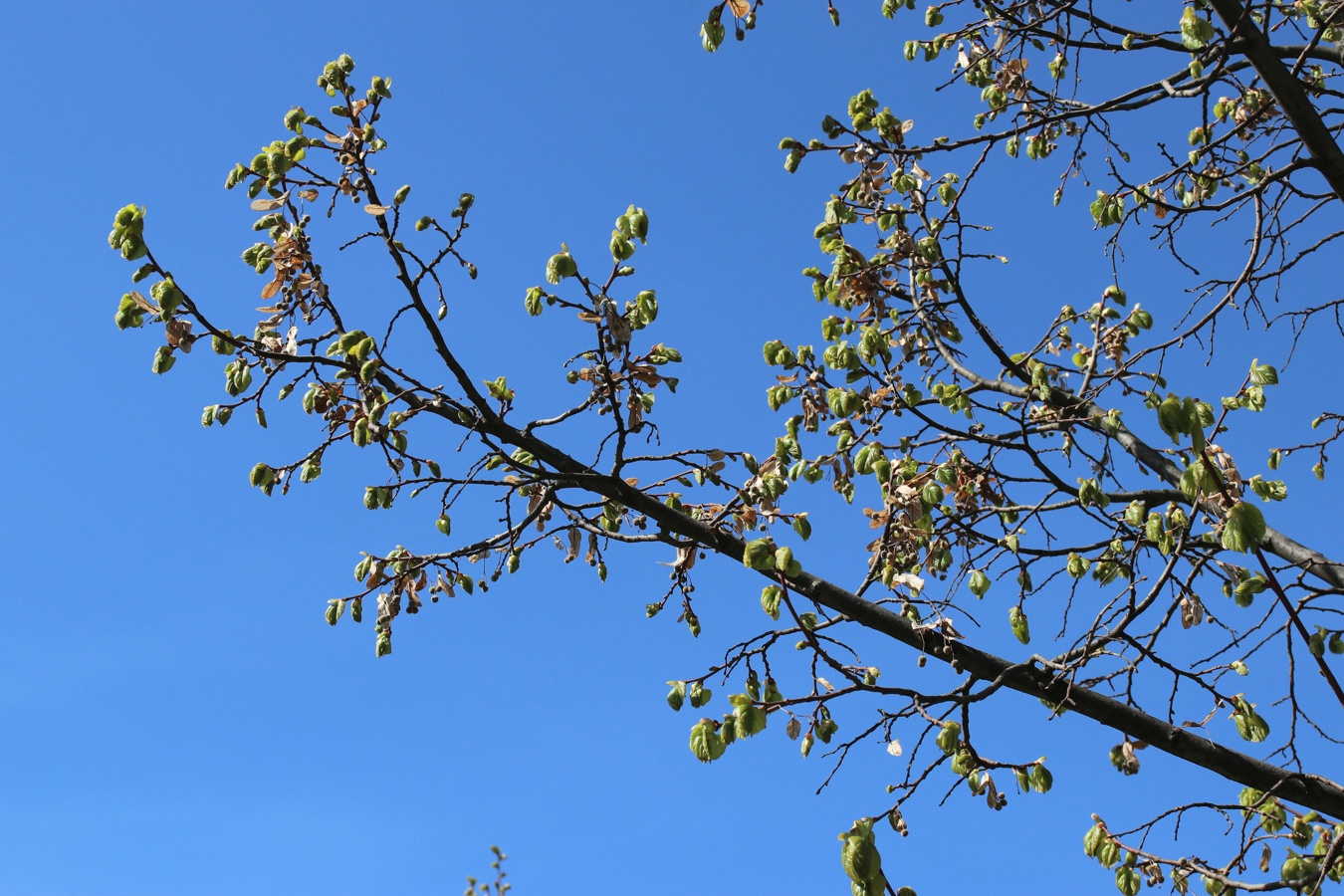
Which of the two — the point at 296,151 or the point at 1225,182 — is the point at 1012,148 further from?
the point at 296,151

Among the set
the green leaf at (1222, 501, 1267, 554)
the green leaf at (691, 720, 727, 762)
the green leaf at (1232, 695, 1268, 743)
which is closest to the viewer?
the green leaf at (1222, 501, 1267, 554)

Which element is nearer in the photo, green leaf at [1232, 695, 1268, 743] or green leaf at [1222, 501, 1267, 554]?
green leaf at [1222, 501, 1267, 554]

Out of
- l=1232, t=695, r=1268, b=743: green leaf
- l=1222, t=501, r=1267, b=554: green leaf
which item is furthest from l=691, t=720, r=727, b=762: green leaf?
l=1232, t=695, r=1268, b=743: green leaf

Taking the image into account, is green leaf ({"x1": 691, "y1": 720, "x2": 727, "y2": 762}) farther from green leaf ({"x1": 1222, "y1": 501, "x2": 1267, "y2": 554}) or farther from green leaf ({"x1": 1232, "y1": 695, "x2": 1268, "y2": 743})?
green leaf ({"x1": 1232, "y1": 695, "x2": 1268, "y2": 743})

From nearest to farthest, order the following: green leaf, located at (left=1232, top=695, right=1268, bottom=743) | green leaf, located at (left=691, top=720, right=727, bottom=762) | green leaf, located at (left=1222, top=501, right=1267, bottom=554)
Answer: green leaf, located at (left=1222, top=501, right=1267, bottom=554) → green leaf, located at (left=691, top=720, right=727, bottom=762) → green leaf, located at (left=1232, top=695, right=1268, bottom=743)

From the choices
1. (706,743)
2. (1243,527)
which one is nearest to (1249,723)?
(1243,527)

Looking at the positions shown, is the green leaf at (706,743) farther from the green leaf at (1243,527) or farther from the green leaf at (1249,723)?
the green leaf at (1249,723)

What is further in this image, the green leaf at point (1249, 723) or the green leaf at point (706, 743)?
the green leaf at point (1249, 723)

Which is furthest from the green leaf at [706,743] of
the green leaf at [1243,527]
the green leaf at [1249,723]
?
the green leaf at [1249,723]

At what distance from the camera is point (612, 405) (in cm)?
382

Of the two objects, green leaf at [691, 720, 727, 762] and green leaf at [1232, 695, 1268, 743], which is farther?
green leaf at [1232, 695, 1268, 743]

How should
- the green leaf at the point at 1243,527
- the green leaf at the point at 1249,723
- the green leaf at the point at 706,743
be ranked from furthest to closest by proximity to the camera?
the green leaf at the point at 1249,723 → the green leaf at the point at 706,743 → the green leaf at the point at 1243,527

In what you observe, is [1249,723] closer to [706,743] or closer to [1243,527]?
[1243,527]

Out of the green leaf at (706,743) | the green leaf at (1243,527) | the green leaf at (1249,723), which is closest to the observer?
the green leaf at (1243,527)
